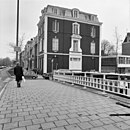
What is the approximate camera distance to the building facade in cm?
2583

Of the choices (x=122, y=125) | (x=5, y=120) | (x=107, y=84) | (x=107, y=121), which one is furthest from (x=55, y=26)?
(x=122, y=125)

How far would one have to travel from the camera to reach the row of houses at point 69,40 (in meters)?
25.8

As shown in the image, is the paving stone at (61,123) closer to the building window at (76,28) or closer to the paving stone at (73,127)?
the paving stone at (73,127)

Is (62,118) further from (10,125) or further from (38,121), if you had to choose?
(10,125)

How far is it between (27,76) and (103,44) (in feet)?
168

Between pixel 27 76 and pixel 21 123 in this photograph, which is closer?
pixel 21 123

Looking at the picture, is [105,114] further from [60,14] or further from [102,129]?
[60,14]

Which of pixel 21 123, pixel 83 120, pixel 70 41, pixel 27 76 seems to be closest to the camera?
pixel 21 123

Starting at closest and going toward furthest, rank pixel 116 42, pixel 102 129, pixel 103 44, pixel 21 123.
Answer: pixel 102 129 < pixel 21 123 < pixel 116 42 < pixel 103 44

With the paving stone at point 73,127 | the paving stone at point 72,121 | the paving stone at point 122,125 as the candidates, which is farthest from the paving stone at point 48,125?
the paving stone at point 122,125

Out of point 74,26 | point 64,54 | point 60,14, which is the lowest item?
point 64,54

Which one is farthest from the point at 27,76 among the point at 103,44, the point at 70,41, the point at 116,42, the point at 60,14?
the point at 103,44

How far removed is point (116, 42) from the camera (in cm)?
2588

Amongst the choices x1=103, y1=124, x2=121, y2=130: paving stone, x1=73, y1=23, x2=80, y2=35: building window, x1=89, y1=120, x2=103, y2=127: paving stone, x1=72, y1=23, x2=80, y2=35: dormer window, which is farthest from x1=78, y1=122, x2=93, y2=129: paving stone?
x1=73, y1=23, x2=80, y2=35: building window
